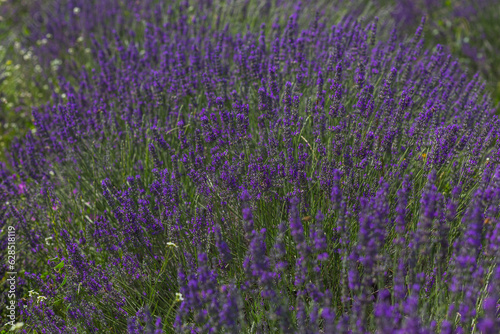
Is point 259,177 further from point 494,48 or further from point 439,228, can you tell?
point 494,48

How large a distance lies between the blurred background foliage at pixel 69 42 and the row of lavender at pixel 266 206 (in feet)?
3.98

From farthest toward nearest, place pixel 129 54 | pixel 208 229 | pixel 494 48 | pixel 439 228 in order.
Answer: pixel 494 48 < pixel 129 54 < pixel 208 229 < pixel 439 228

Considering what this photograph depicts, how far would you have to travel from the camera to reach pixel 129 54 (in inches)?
140

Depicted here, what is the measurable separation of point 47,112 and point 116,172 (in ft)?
3.59

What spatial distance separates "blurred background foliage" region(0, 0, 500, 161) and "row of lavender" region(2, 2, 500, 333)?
1213mm

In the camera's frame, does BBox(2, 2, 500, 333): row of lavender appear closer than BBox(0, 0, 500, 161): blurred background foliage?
Yes

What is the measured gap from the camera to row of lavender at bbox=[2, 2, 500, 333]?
1.53 meters

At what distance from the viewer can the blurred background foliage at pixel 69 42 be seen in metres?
4.28

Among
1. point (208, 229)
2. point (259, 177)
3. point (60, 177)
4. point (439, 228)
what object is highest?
point (439, 228)

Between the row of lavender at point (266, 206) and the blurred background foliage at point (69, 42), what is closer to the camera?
the row of lavender at point (266, 206)

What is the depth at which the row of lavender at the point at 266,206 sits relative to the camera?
1.53 m

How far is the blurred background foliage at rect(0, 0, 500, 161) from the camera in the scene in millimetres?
4281

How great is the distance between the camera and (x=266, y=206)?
2180 mm

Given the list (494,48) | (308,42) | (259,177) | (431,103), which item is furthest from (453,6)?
(259,177)
